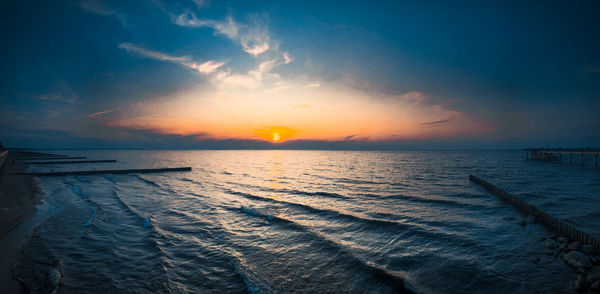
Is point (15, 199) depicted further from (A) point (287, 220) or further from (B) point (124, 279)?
(A) point (287, 220)

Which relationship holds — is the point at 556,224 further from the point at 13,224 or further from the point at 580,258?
the point at 13,224

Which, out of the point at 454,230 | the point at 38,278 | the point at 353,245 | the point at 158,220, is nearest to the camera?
the point at 38,278

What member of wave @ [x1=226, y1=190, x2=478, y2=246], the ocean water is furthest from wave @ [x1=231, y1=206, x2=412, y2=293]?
wave @ [x1=226, y1=190, x2=478, y2=246]

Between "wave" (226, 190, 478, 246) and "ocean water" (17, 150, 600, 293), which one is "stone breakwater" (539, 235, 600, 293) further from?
"wave" (226, 190, 478, 246)

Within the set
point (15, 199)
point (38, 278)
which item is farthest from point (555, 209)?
point (15, 199)

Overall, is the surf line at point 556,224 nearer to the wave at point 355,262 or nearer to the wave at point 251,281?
the wave at point 355,262

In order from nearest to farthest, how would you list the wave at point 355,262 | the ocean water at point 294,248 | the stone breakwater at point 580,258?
the stone breakwater at point 580,258
the ocean water at point 294,248
the wave at point 355,262

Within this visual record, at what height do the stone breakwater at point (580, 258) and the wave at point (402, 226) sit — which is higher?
the stone breakwater at point (580, 258)

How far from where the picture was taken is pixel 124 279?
8305mm

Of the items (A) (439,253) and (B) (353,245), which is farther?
(B) (353,245)

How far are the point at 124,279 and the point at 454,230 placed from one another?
1645cm

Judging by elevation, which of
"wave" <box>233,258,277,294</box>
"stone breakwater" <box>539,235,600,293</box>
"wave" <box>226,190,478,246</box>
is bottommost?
"wave" <box>226,190,478,246</box>

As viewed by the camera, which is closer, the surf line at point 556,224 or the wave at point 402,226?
the surf line at point 556,224

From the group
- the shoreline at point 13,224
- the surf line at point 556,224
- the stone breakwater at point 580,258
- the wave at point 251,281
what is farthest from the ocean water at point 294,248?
the surf line at point 556,224
